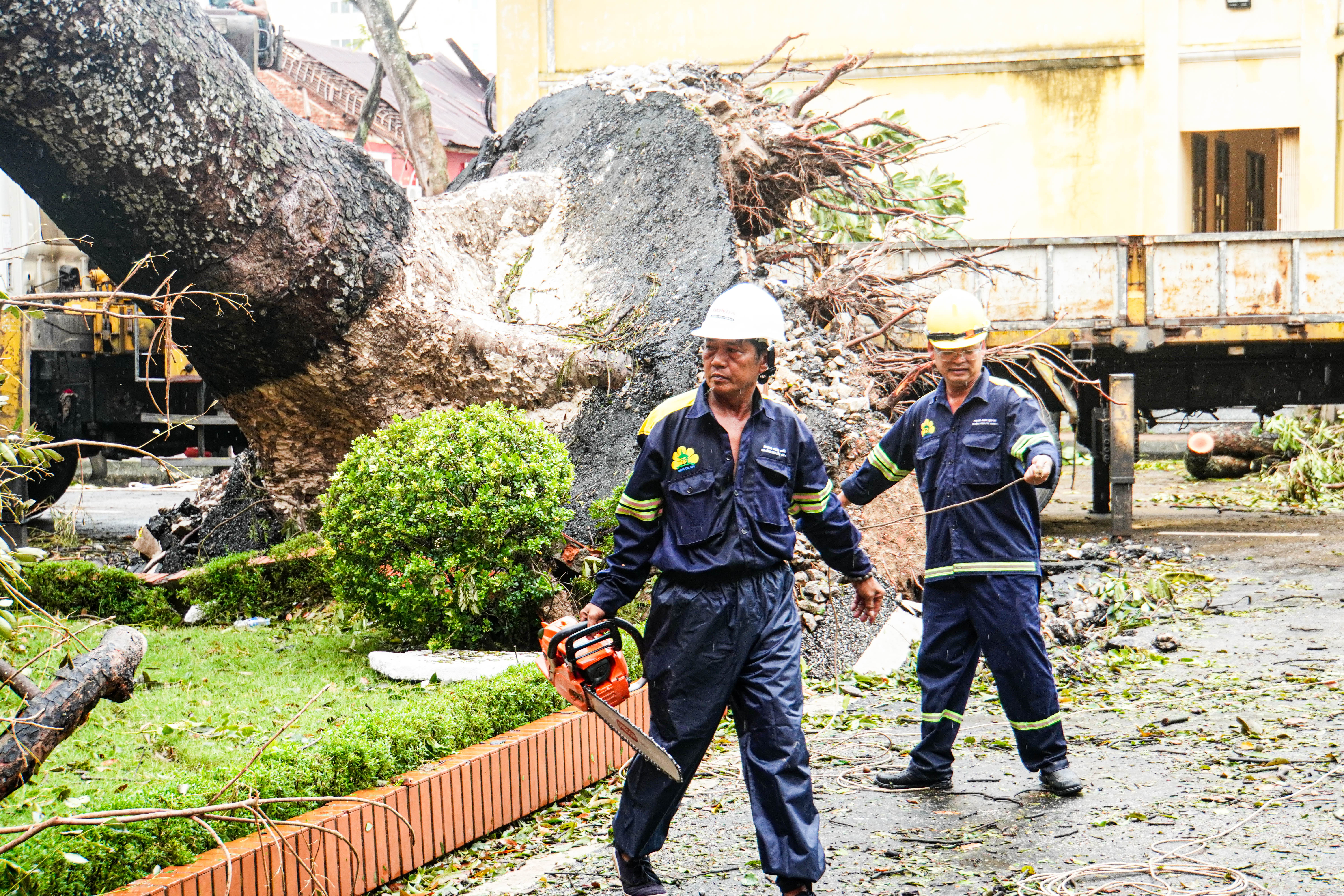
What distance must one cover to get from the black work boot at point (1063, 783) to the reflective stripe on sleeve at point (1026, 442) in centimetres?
116

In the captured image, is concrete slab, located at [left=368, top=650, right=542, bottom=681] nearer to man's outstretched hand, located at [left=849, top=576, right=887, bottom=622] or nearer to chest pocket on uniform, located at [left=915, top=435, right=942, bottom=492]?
man's outstretched hand, located at [left=849, top=576, right=887, bottom=622]

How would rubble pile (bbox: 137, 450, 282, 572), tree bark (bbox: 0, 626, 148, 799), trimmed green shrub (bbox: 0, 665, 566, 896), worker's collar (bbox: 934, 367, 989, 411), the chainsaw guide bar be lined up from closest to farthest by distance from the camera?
tree bark (bbox: 0, 626, 148, 799)
trimmed green shrub (bbox: 0, 665, 566, 896)
the chainsaw guide bar
worker's collar (bbox: 934, 367, 989, 411)
rubble pile (bbox: 137, 450, 282, 572)

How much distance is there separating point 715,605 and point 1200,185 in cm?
2002

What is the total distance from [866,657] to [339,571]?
284cm

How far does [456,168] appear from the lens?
34094 millimetres

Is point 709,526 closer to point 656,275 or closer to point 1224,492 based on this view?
point 656,275

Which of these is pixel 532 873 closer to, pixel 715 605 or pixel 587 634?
pixel 587 634

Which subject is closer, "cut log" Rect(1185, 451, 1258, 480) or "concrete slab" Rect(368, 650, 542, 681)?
"concrete slab" Rect(368, 650, 542, 681)

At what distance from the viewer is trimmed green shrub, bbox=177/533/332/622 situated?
762cm

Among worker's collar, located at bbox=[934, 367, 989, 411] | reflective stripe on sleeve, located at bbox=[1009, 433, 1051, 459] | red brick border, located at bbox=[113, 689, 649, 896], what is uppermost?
worker's collar, located at bbox=[934, 367, 989, 411]

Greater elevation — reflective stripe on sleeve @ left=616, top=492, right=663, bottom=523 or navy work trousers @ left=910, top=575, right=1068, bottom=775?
reflective stripe on sleeve @ left=616, top=492, right=663, bottom=523

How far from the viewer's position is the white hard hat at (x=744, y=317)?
3959mm

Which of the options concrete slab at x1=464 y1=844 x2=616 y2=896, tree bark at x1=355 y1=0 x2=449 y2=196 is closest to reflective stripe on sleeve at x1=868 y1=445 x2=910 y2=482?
concrete slab at x1=464 y1=844 x2=616 y2=896

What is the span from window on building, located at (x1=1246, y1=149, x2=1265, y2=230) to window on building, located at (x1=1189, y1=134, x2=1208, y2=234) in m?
0.94
